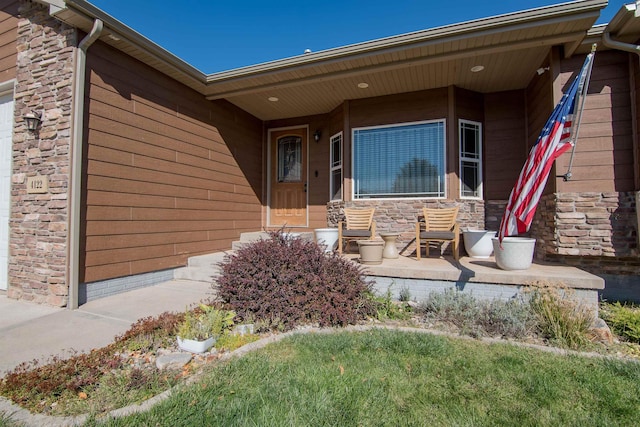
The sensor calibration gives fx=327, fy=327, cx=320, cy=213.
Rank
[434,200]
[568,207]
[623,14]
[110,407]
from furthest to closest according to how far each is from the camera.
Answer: [434,200] < [568,207] < [623,14] < [110,407]

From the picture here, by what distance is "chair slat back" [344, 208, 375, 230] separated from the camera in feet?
18.8

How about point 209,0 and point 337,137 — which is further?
point 209,0

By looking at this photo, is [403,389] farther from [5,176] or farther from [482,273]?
[5,176]

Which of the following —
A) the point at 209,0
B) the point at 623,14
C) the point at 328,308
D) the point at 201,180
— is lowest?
the point at 328,308

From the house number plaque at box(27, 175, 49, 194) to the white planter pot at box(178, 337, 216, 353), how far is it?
9.38 ft

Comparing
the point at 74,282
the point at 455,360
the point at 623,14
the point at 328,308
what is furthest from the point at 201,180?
the point at 623,14

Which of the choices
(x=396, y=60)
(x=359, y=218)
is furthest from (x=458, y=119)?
(x=359, y=218)

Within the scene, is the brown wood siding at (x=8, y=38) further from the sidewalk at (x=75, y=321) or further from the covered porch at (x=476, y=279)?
the covered porch at (x=476, y=279)

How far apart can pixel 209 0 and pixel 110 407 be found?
8.19 meters

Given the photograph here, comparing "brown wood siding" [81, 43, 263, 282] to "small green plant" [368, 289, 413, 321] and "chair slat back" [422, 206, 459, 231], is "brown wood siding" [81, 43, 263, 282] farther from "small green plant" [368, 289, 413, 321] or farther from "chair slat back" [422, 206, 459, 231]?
"chair slat back" [422, 206, 459, 231]

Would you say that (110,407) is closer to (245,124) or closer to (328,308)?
(328,308)

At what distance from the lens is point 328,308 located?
10.3 ft

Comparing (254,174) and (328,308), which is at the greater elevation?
(254,174)

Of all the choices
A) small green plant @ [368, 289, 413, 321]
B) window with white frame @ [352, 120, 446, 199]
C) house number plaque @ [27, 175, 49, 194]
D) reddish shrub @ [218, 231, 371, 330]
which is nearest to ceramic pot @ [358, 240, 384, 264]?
small green plant @ [368, 289, 413, 321]
